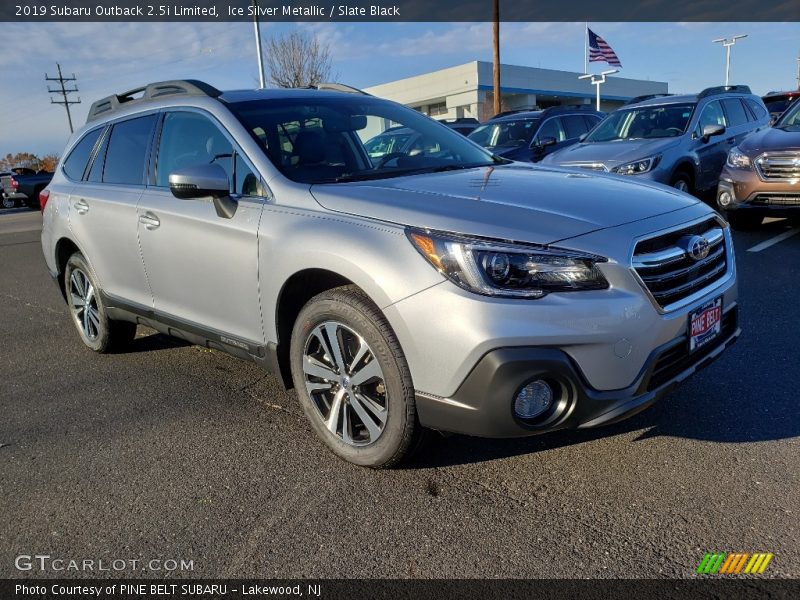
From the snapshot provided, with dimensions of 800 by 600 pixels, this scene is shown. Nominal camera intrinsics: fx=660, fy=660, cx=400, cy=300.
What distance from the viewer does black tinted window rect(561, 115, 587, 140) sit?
12.0 meters

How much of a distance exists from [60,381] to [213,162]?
2.11 metres

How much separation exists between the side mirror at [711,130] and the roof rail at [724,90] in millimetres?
710

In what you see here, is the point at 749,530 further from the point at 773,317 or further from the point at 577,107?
the point at 577,107

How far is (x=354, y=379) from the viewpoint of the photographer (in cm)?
293

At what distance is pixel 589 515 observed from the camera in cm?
259

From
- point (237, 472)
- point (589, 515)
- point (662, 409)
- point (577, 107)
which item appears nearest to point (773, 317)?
point (662, 409)

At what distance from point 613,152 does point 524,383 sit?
6.64 metres

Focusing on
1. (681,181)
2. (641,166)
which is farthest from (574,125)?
(641,166)

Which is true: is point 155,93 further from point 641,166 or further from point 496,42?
point 496,42

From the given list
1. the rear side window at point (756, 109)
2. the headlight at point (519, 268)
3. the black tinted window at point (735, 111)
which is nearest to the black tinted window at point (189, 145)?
the headlight at point (519, 268)

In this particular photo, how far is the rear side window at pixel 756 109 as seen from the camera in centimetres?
1031

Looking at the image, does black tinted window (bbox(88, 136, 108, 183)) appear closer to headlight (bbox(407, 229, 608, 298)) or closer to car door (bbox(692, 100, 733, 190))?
headlight (bbox(407, 229, 608, 298))

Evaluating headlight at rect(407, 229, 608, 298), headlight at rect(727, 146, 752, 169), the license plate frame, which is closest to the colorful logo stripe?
the license plate frame

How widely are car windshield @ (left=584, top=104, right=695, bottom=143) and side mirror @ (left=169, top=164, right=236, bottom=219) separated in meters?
Result: 7.07
